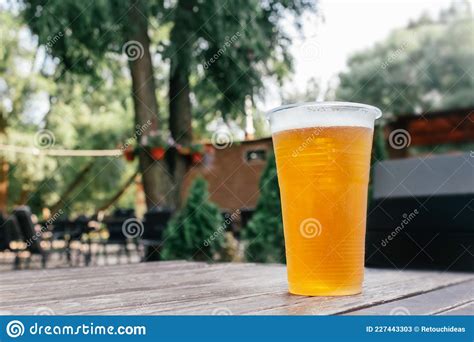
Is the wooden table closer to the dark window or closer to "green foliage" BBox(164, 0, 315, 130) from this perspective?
"green foliage" BBox(164, 0, 315, 130)

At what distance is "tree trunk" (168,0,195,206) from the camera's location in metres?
7.12

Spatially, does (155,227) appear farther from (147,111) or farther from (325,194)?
(325,194)

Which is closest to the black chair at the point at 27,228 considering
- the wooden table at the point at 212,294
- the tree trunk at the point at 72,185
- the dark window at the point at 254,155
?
the wooden table at the point at 212,294

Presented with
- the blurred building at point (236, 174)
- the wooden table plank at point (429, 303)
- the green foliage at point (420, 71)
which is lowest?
the wooden table plank at point (429, 303)

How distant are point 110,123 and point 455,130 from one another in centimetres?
1157

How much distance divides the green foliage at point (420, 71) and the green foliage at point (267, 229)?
1051 cm

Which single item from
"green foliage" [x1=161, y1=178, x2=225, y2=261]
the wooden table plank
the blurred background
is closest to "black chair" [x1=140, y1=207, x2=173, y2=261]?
the blurred background

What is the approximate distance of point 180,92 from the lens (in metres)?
7.93

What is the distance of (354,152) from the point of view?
1.21 meters

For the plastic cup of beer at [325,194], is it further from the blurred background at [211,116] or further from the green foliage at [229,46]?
the green foliage at [229,46]

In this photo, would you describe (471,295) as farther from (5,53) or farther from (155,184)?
(5,53)

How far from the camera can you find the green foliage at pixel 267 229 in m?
5.20
